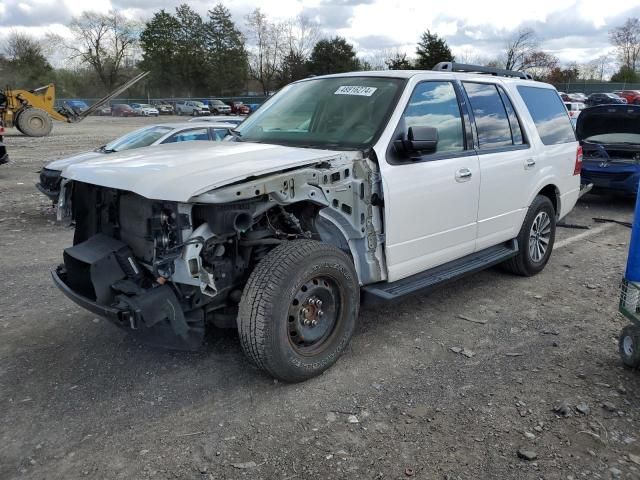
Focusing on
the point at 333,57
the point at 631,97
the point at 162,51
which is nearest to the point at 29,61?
the point at 162,51

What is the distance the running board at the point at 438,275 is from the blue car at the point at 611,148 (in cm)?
517

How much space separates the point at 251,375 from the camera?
11.8ft

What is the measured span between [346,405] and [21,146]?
70.4ft

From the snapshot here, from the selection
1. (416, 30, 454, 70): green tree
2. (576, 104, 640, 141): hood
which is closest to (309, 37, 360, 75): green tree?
(416, 30, 454, 70): green tree

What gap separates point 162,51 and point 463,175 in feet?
234

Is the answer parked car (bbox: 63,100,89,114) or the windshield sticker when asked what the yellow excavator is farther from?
the windshield sticker

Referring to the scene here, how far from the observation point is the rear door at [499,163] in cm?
461

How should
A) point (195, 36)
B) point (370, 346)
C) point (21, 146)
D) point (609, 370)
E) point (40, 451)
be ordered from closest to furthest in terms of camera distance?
1. point (40, 451)
2. point (609, 370)
3. point (370, 346)
4. point (21, 146)
5. point (195, 36)

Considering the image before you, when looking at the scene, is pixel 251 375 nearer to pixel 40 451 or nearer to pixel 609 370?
pixel 40 451

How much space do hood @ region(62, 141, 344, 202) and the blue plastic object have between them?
1.96 metres

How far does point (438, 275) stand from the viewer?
14.3ft

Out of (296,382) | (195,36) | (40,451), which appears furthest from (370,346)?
(195,36)

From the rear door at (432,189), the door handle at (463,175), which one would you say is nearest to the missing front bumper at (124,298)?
the rear door at (432,189)

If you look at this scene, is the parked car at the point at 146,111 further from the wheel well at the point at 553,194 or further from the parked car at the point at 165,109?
the wheel well at the point at 553,194
